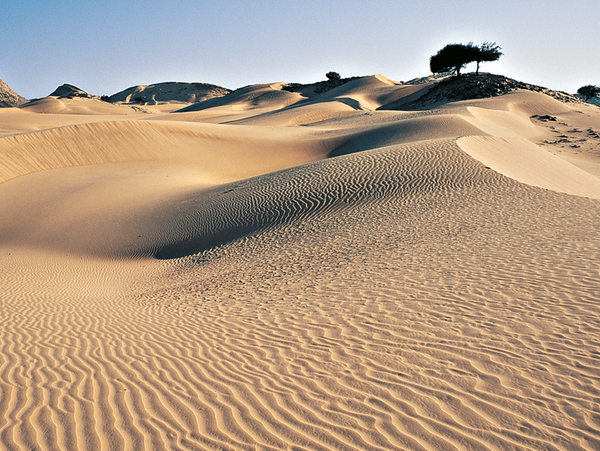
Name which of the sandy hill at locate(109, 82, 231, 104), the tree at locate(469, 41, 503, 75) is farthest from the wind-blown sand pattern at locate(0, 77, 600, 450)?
the sandy hill at locate(109, 82, 231, 104)

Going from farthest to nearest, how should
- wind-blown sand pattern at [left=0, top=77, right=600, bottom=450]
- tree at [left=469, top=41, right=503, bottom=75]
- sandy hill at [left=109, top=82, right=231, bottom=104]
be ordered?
sandy hill at [left=109, top=82, right=231, bottom=104], tree at [left=469, top=41, right=503, bottom=75], wind-blown sand pattern at [left=0, top=77, right=600, bottom=450]

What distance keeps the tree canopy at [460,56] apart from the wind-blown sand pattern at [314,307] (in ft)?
131

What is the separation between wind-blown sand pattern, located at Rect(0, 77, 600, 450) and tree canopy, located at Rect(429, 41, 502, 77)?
131 feet

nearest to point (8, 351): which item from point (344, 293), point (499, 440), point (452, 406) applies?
point (344, 293)

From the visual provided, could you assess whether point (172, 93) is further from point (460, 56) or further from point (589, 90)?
point (589, 90)

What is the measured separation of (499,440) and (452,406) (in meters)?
0.44

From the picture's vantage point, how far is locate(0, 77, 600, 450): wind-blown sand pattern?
327 centimetres

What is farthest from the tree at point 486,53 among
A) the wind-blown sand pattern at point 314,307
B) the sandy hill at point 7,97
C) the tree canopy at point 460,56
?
the sandy hill at point 7,97

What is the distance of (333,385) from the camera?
148 inches

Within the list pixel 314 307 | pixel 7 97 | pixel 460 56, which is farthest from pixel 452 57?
pixel 7 97

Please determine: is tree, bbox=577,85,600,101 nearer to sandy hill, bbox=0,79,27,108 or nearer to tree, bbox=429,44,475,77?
tree, bbox=429,44,475,77

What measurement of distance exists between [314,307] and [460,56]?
5523cm

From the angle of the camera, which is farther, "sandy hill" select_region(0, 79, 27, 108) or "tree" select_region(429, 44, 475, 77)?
"sandy hill" select_region(0, 79, 27, 108)

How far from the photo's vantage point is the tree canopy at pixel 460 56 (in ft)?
165
